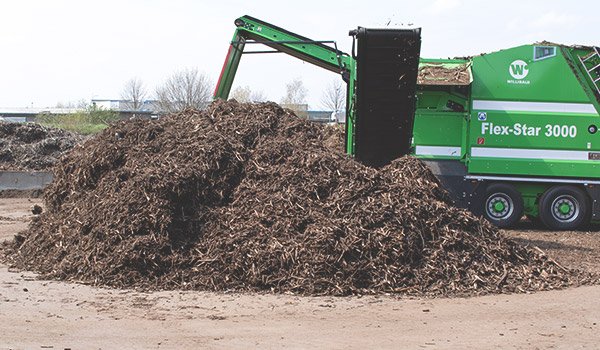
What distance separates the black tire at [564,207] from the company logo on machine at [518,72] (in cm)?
237

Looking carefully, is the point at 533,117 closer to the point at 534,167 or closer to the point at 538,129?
the point at 538,129

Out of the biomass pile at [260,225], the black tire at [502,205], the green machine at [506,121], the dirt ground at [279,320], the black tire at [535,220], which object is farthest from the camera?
the black tire at [535,220]

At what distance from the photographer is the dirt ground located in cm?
711

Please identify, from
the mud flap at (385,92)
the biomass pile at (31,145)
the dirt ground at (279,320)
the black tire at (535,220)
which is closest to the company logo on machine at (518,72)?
the black tire at (535,220)

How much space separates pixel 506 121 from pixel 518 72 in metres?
1.07

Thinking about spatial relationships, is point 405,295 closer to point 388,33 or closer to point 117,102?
point 388,33

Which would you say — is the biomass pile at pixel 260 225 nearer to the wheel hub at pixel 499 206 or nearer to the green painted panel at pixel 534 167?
the green painted panel at pixel 534 167

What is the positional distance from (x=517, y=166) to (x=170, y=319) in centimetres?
1052

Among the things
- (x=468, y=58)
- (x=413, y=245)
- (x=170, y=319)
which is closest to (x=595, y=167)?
(x=468, y=58)

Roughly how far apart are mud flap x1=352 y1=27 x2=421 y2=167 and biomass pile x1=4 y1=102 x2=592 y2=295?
1.92 meters

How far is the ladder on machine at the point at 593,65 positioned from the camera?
16.3m

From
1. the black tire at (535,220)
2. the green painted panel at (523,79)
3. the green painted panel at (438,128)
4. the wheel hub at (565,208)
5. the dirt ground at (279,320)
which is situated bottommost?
the dirt ground at (279,320)

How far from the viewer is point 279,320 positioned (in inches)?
312

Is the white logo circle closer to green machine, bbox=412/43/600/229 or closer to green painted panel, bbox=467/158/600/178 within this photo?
green machine, bbox=412/43/600/229
